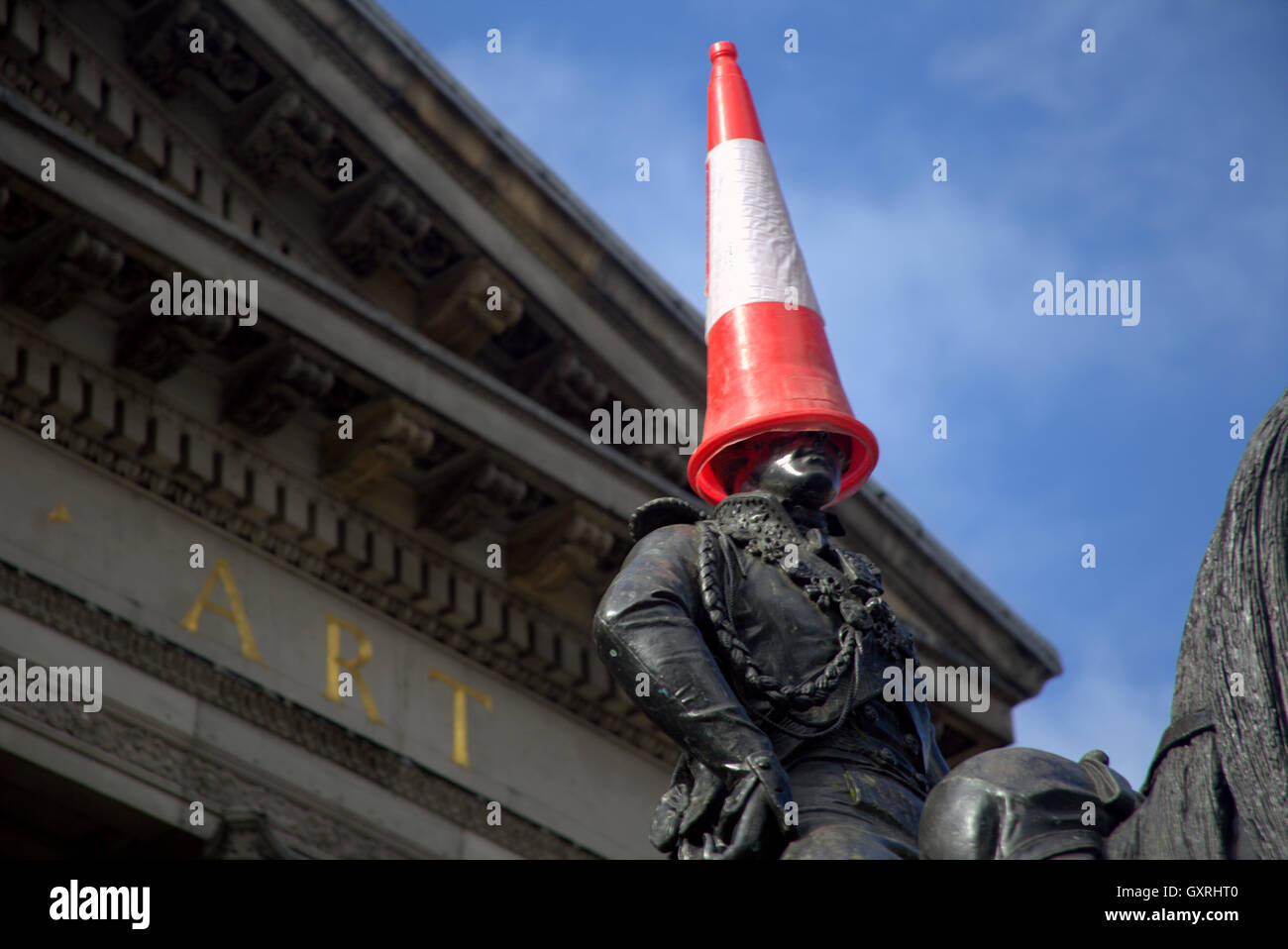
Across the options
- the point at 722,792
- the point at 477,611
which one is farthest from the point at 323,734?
the point at 722,792

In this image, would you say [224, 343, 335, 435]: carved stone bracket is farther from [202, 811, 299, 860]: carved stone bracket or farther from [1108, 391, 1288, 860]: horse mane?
[1108, 391, 1288, 860]: horse mane

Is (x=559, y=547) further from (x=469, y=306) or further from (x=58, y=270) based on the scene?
(x=58, y=270)

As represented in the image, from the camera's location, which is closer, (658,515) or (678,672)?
(678,672)

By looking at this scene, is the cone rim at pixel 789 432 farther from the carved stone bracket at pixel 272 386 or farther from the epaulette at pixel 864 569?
the carved stone bracket at pixel 272 386

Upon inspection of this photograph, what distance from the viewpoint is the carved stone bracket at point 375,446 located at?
17.7m

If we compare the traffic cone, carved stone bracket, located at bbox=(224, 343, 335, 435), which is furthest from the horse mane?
carved stone bracket, located at bbox=(224, 343, 335, 435)

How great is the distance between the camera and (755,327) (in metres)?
7.18

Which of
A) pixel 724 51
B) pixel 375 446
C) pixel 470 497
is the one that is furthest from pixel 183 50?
pixel 724 51

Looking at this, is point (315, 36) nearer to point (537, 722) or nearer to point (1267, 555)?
point (537, 722)

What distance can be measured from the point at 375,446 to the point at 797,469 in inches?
443

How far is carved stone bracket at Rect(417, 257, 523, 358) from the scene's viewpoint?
20.4 meters

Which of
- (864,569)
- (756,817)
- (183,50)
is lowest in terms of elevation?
(756,817)

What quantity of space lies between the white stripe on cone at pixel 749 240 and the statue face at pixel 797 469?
51cm

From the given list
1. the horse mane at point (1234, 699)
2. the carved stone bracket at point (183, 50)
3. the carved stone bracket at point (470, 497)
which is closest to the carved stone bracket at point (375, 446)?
the carved stone bracket at point (470, 497)
